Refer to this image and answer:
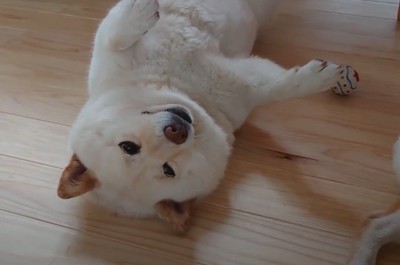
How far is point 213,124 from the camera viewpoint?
134 cm

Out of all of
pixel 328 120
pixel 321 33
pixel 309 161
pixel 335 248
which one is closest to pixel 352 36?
pixel 321 33

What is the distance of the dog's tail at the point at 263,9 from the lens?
1.81 metres

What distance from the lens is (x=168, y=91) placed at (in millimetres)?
1352

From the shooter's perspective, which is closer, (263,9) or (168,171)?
(168,171)

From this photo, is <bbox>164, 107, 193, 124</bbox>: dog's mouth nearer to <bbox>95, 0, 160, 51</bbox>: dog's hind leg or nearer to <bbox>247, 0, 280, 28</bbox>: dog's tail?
<bbox>95, 0, 160, 51</bbox>: dog's hind leg

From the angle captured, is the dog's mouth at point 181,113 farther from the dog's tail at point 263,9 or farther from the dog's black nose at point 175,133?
the dog's tail at point 263,9

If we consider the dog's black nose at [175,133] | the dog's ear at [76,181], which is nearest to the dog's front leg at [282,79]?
the dog's black nose at [175,133]

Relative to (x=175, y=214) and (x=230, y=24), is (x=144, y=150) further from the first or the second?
(x=230, y=24)

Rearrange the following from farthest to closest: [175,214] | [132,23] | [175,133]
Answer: [132,23] → [175,214] → [175,133]

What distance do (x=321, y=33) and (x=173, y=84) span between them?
2.80 feet

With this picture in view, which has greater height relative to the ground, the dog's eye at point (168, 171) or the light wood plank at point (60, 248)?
the dog's eye at point (168, 171)

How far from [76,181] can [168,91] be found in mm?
323

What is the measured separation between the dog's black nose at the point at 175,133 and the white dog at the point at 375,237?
0.46 meters

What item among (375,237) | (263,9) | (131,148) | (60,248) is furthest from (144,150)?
(263,9)
